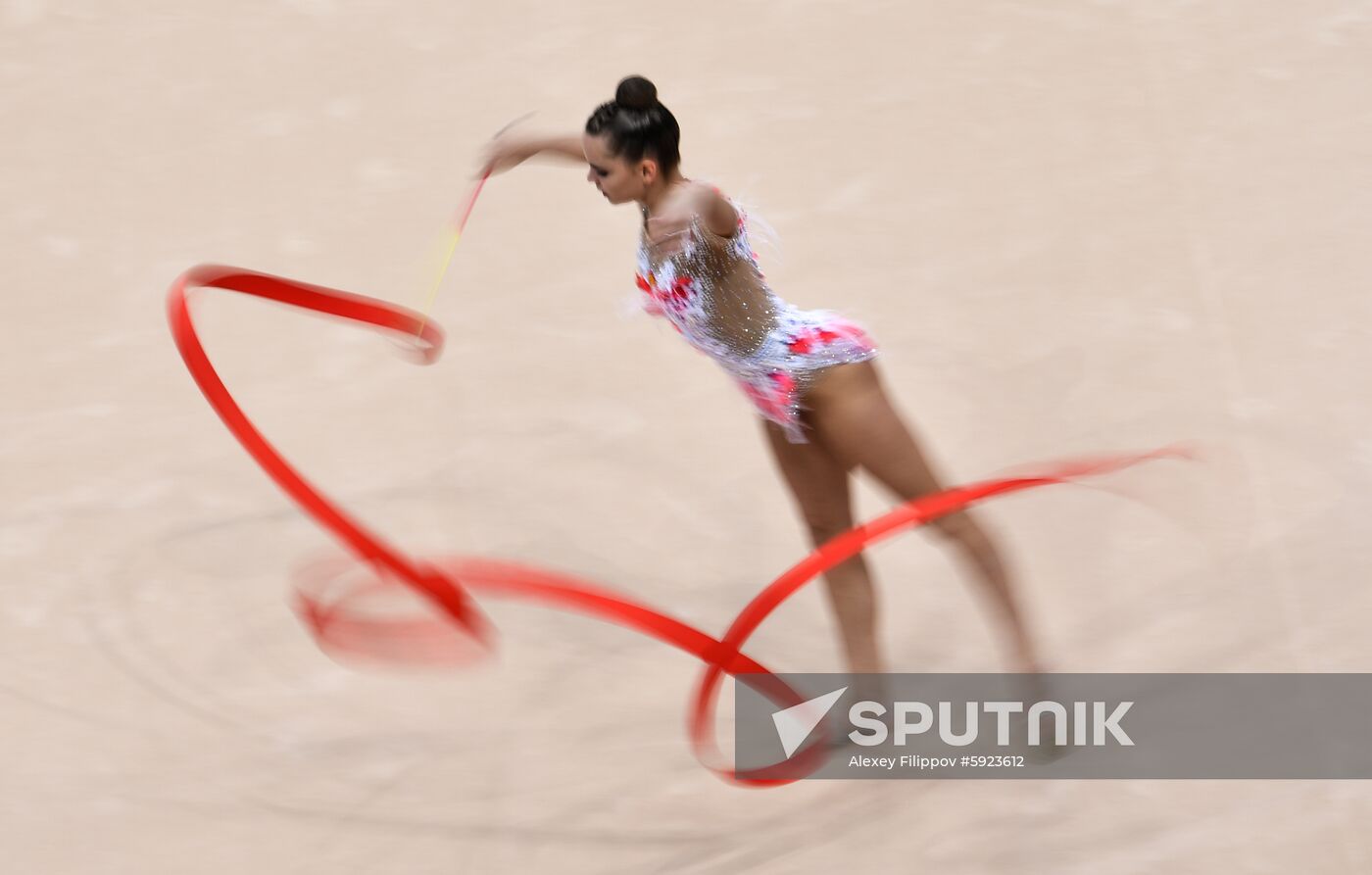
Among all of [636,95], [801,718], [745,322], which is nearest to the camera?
[636,95]

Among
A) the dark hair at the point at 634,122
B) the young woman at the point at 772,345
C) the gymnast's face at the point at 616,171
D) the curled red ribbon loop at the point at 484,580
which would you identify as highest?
the dark hair at the point at 634,122

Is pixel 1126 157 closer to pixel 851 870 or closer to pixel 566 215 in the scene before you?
pixel 566 215

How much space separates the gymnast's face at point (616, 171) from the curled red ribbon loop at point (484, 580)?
2.56 ft

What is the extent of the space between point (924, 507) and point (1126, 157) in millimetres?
3227

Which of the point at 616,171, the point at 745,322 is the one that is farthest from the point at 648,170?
the point at 745,322

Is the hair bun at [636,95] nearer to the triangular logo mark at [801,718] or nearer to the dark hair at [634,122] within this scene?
the dark hair at [634,122]

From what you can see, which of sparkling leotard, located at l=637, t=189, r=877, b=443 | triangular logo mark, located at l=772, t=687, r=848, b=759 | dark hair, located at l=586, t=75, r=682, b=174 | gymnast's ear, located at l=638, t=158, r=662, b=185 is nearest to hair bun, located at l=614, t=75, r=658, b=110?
dark hair, located at l=586, t=75, r=682, b=174

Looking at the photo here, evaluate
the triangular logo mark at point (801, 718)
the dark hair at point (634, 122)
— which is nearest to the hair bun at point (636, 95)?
the dark hair at point (634, 122)

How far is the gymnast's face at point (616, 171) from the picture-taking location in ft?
10.3

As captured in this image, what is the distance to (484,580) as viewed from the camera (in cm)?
313

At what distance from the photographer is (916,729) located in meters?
3.94

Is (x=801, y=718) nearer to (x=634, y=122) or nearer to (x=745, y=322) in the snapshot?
(x=745, y=322)

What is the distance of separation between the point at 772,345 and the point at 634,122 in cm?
56

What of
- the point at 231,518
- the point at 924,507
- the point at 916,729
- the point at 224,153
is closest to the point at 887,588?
the point at 916,729
